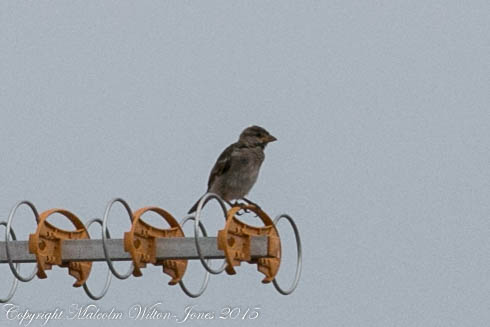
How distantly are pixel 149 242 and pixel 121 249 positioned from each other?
296mm

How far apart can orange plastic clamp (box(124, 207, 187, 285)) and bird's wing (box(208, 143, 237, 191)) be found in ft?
14.2

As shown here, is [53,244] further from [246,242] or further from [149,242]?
[246,242]

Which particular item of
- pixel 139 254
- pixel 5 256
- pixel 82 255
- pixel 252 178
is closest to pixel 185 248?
pixel 139 254

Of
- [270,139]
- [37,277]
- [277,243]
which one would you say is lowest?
[37,277]

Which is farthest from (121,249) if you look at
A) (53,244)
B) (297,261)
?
(297,261)

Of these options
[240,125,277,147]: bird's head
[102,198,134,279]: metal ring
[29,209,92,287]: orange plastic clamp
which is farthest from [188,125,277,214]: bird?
[102,198,134,279]: metal ring

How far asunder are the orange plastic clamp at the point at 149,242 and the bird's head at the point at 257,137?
171 inches

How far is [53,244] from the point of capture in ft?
30.0

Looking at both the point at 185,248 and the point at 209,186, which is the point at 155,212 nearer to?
the point at 185,248

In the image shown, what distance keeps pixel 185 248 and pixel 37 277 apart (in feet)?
4.64

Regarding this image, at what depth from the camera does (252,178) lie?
13375 mm

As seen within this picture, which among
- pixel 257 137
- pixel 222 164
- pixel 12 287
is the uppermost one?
pixel 257 137

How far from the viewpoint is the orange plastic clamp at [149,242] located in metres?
8.59

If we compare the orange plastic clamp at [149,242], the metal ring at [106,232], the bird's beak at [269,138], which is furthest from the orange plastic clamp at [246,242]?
the bird's beak at [269,138]
